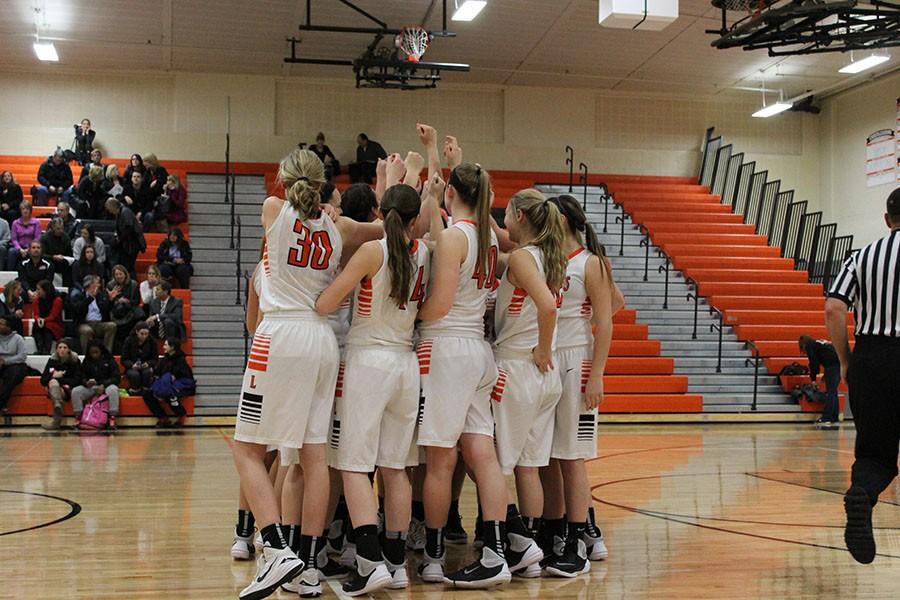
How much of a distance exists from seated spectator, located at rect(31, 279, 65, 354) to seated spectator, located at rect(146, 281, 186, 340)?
1.33m

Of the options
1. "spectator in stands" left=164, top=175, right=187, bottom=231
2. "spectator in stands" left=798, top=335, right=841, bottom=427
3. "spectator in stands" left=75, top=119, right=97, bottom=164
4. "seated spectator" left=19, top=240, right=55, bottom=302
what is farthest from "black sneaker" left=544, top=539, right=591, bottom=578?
"spectator in stands" left=75, top=119, right=97, bottom=164

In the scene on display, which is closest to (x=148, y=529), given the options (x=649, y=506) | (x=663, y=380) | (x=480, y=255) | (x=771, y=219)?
(x=480, y=255)

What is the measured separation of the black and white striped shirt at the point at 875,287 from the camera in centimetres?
474

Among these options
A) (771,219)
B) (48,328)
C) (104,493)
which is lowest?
(104,493)

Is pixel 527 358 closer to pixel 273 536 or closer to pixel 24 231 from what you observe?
pixel 273 536

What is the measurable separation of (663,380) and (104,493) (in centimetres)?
1009

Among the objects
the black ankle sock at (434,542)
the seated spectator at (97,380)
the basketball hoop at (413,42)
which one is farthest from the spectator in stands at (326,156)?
the black ankle sock at (434,542)

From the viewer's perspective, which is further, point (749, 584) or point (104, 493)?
point (104, 493)

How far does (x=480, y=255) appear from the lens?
4734 mm

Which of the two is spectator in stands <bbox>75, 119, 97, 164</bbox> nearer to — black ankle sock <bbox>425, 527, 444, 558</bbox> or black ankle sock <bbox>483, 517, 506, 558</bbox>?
black ankle sock <bbox>425, 527, 444, 558</bbox>

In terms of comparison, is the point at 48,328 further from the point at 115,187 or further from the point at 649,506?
the point at 649,506

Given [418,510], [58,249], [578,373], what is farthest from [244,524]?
[58,249]

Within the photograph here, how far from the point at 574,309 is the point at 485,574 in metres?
1.44

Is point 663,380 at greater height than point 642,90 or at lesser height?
lesser
